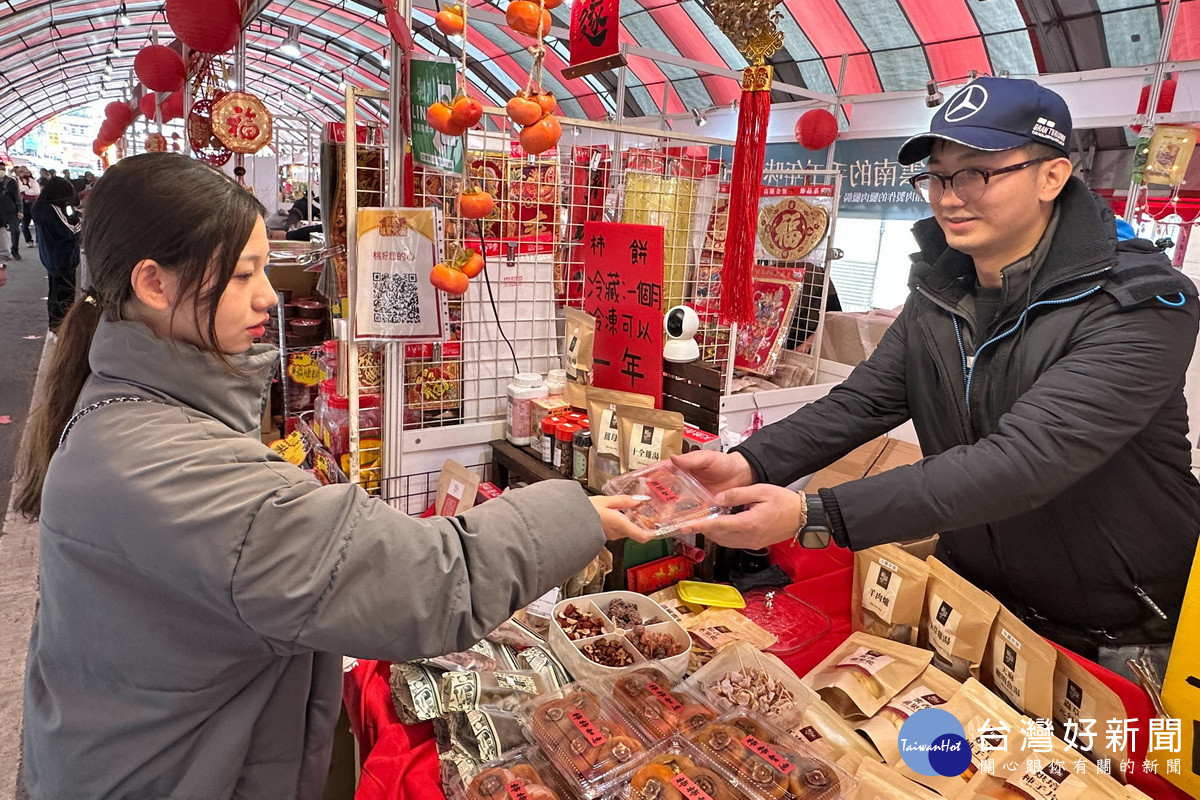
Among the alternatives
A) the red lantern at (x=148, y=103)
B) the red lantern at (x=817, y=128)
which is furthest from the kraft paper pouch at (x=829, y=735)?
the red lantern at (x=148, y=103)

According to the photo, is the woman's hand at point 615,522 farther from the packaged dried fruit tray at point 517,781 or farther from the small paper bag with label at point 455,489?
the small paper bag with label at point 455,489

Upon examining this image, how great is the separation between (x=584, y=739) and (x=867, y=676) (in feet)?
1.91

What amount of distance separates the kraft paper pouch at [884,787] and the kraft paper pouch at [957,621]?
36cm

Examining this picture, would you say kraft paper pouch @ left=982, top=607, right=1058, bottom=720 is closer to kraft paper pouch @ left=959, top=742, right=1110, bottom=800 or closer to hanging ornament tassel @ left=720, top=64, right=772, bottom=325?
kraft paper pouch @ left=959, top=742, right=1110, bottom=800

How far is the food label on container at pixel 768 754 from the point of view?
1215mm

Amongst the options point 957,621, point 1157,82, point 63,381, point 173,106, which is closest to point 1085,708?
point 957,621

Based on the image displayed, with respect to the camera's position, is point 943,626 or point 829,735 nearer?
point 829,735

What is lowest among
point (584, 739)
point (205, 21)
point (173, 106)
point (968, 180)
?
point (584, 739)

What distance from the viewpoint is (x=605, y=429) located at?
218cm

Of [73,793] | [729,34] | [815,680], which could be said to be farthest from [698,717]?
[729,34]

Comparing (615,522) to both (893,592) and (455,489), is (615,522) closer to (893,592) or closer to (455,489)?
(893,592)

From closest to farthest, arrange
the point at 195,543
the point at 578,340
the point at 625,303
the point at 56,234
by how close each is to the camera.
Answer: the point at 195,543
the point at 625,303
the point at 578,340
the point at 56,234

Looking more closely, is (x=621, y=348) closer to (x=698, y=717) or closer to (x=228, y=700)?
(x=698, y=717)

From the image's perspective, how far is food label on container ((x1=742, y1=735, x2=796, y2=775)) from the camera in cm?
121
